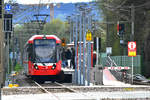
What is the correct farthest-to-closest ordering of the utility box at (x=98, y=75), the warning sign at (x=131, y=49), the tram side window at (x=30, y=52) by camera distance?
the tram side window at (x=30, y=52) → the warning sign at (x=131, y=49) → the utility box at (x=98, y=75)

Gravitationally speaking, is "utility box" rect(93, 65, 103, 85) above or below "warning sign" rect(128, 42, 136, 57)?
below

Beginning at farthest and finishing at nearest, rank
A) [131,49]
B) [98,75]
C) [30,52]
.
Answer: [30,52] → [131,49] → [98,75]

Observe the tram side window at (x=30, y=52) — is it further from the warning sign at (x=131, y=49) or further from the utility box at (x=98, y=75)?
the warning sign at (x=131, y=49)

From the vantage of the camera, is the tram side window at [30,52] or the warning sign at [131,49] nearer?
the warning sign at [131,49]

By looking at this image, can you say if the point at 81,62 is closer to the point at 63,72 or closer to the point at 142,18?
the point at 63,72

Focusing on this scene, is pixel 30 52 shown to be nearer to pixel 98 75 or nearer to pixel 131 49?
pixel 98 75

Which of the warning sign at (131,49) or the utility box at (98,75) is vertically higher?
the warning sign at (131,49)

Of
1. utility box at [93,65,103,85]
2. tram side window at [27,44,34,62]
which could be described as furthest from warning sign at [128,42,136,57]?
tram side window at [27,44,34,62]

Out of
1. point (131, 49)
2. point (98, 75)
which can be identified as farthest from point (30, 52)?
point (131, 49)

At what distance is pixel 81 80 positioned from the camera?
31688 mm

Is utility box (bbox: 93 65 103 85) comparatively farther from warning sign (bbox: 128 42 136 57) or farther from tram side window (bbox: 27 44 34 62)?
tram side window (bbox: 27 44 34 62)

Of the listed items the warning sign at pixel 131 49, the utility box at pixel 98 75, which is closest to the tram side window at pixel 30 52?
the utility box at pixel 98 75

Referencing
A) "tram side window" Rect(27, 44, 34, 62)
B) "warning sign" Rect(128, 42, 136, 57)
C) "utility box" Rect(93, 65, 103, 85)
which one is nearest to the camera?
"utility box" Rect(93, 65, 103, 85)

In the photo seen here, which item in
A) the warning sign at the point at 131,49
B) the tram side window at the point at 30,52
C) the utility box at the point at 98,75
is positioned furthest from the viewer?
the tram side window at the point at 30,52
